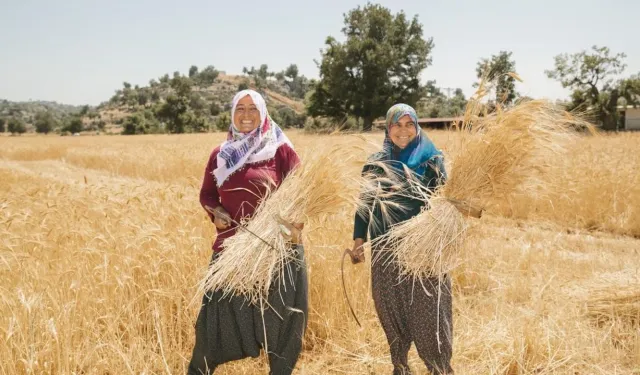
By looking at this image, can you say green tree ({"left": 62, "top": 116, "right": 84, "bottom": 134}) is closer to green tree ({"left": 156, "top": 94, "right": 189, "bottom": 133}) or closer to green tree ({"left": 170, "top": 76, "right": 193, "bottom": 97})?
green tree ({"left": 156, "top": 94, "right": 189, "bottom": 133})

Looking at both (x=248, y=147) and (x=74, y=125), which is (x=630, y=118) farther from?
(x=74, y=125)

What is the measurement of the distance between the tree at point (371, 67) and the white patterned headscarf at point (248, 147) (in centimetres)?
2836

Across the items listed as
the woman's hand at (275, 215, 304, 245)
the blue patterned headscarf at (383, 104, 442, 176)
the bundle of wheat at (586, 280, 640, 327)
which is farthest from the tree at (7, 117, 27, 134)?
the bundle of wheat at (586, 280, 640, 327)

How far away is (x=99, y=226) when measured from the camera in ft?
11.7

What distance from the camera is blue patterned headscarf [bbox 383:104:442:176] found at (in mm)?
2129

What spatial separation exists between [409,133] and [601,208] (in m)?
4.79

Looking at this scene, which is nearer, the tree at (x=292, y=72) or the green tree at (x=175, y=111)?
the green tree at (x=175, y=111)

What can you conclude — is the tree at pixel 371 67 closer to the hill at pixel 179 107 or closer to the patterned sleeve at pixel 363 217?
the hill at pixel 179 107

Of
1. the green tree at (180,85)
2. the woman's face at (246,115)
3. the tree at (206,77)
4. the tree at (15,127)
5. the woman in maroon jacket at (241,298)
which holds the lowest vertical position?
the woman in maroon jacket at (241,298)

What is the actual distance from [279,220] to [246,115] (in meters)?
0.57

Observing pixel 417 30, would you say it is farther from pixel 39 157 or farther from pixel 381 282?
pixel 381 282

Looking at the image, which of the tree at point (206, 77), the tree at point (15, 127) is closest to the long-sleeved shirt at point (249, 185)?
the tree at point (15, 127)

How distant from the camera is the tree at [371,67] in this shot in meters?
30.9

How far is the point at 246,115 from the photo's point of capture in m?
2.26
